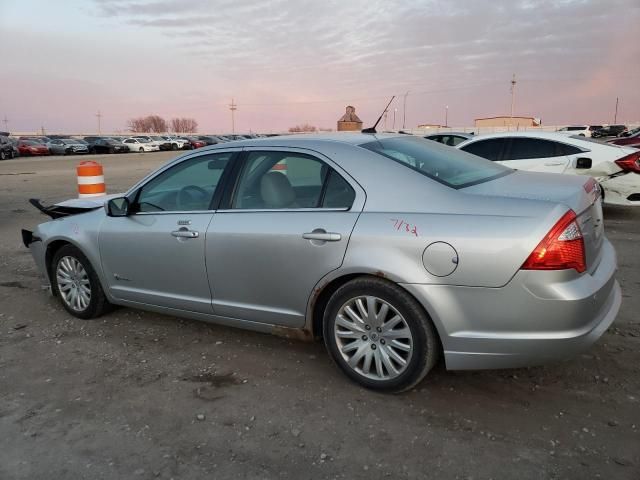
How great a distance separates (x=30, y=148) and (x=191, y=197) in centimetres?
4282

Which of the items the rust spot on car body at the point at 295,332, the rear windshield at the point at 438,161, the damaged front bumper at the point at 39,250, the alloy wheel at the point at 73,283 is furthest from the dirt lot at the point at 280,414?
Result: the rear windshield at the point at 438,161

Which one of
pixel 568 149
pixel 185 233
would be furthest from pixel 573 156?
pixel 185 233

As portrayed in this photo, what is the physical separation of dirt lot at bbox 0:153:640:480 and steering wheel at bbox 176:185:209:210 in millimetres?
1073

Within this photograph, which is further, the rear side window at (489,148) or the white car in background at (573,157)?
the rear side window at (489,148)

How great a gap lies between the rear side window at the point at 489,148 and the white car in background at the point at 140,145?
43794mm

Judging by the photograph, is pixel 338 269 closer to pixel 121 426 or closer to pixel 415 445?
pixel 415 445

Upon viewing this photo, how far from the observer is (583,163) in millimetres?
8383

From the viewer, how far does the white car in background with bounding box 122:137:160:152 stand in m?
48.1

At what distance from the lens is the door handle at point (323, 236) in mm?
3186

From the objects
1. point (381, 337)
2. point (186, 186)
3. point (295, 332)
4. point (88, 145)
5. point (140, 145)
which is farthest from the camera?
point (140, 145)

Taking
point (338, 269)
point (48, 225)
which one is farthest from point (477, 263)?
point (48, 225)

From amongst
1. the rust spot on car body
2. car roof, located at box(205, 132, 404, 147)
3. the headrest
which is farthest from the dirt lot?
car roof, located at box(205, 132, 404, 147)

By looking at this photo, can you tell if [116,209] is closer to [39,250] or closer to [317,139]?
[39,250]

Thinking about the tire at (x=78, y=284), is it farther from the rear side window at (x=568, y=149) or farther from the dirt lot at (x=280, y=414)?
the rear side window at (x=568, y=149)
